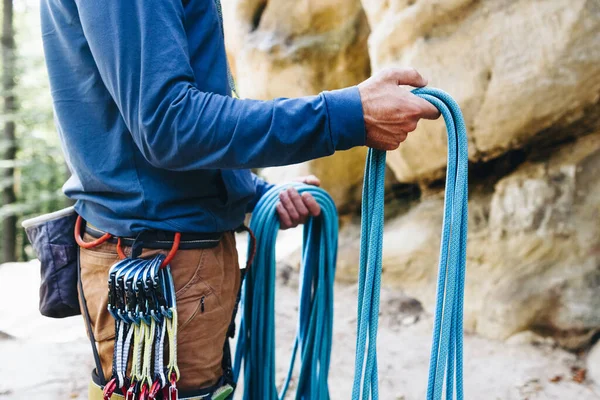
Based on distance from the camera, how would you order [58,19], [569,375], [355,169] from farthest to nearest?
[355,169], [569,375], [58,19]

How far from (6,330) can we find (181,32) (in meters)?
2.74

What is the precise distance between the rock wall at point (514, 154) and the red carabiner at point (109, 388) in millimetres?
2079

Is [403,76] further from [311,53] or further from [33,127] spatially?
[33,127]

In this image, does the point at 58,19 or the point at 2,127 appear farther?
the point at 2,127

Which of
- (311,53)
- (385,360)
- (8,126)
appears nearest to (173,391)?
(385,360)

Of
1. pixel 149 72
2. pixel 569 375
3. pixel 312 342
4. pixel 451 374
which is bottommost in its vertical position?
pixel 569 375

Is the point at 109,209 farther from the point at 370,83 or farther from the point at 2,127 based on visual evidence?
the point at 2,127

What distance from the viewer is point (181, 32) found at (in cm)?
88

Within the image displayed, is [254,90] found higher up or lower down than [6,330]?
higher up

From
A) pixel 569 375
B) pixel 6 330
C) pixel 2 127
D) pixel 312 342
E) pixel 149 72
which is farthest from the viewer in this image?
pixel 2 127

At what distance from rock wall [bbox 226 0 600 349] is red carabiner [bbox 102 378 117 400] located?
81.8 inches

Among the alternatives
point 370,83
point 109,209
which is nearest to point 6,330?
point 109,209

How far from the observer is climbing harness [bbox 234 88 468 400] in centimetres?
99

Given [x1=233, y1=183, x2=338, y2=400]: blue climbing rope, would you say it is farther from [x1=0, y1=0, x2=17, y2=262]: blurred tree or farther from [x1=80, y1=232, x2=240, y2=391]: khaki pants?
[x1=0, y1=0, x2=17, y2=262]: blurred tree
